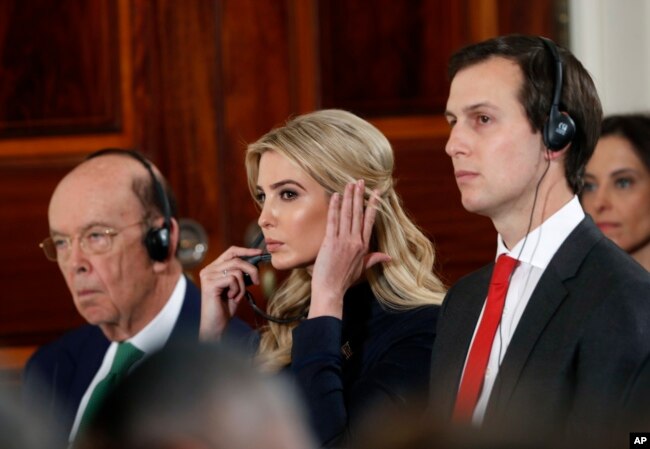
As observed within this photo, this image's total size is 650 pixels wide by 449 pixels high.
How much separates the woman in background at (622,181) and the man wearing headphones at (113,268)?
1.09 metres

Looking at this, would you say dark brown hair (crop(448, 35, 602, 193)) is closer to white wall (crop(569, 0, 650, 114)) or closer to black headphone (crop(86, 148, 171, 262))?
black headphone (crop(86, 148, 171, 262))

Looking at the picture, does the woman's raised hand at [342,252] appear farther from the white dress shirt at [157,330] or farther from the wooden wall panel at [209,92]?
the wooden wall panel at [209,92]

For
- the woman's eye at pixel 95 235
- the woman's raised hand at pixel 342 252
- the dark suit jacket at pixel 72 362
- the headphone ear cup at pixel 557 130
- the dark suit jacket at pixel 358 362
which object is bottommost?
the dark suit jacket at pixel 72 362

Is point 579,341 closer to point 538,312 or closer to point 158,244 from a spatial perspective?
point 538,312

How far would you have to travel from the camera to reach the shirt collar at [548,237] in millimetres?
2002

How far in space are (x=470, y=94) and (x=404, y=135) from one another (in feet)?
5.12

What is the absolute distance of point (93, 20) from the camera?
12.3 ft

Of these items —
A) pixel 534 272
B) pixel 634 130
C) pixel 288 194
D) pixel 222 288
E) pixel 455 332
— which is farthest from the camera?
pixel 634 130

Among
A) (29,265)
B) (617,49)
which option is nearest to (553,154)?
(617,49)

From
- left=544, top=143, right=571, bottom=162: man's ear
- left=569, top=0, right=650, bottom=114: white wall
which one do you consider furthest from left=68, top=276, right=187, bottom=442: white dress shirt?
left=569, top=0, right=650, bottom=114: white wall

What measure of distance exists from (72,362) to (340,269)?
93cm

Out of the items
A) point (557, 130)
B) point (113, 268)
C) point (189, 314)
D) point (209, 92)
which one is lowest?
point (189, 314)

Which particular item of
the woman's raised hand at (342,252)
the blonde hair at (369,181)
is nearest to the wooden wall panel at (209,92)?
the blonde hair at (369,181)

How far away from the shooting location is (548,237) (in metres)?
2.02
